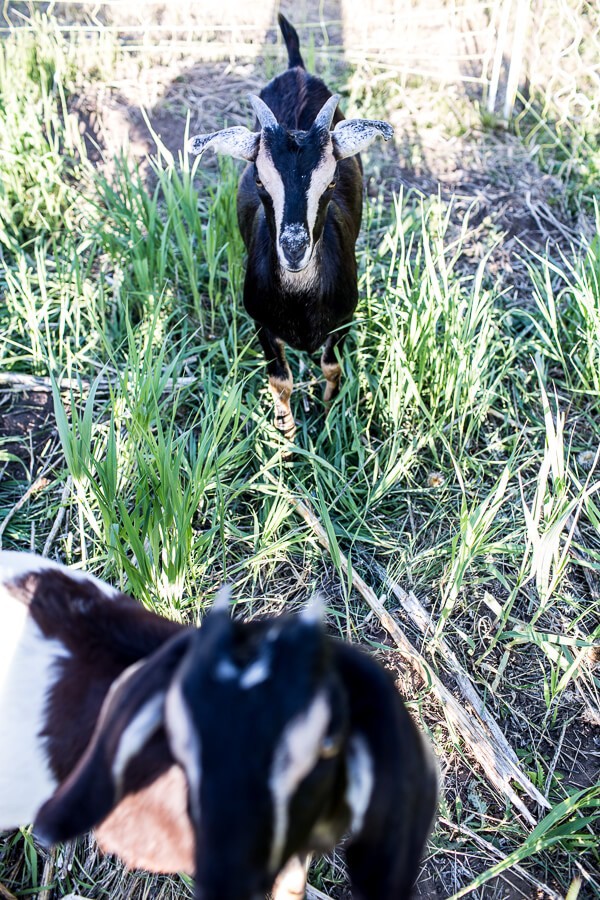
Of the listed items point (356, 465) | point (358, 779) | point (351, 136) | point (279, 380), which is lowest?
point (356, 465)

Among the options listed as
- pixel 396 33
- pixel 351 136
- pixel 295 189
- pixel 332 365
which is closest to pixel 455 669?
pixel 332 365

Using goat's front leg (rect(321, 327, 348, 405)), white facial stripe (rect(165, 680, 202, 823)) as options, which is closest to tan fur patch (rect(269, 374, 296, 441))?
goat's front leg (rect(321, 327, 348, 405))

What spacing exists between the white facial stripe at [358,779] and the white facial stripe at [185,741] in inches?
10.3

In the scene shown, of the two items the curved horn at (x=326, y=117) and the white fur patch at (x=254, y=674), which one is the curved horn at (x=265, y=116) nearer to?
the curved horn at (x=326, y=117)

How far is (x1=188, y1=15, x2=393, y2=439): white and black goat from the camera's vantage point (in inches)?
101

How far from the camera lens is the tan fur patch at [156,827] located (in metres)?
1.46

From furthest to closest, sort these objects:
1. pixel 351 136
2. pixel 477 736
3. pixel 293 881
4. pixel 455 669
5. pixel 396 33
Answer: pixel 396 33
pixel 351 136
pixel 455 669
pixel 477 736
pixel 293 881

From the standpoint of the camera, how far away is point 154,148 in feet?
14.9

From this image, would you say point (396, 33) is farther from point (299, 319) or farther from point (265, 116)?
point (299, 319)

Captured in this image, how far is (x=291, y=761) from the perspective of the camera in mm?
1080

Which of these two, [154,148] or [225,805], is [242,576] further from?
[154,148]

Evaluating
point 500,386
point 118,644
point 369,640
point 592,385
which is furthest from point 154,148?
point 118,644

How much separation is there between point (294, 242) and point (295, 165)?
28 centimetres

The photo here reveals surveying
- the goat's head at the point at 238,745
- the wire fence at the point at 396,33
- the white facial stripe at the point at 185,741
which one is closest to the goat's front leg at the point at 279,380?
the goat's head at the point at 238,745
